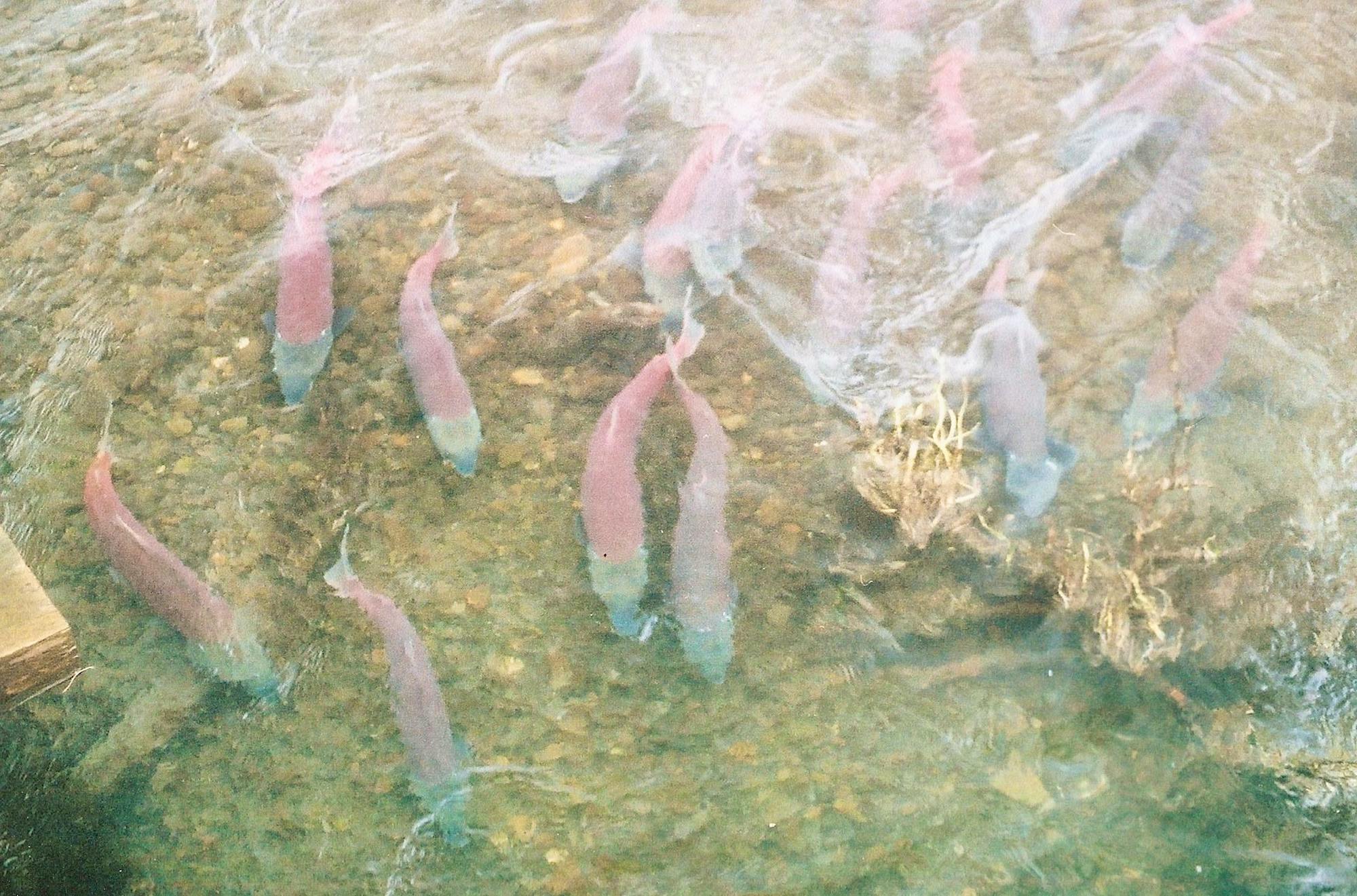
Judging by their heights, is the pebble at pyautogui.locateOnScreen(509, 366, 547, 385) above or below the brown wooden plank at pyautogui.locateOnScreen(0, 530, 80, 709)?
below

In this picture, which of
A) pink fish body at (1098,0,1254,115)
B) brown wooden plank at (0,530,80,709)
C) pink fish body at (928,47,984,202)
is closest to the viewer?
brown wooden plank at (0,530,80,709)

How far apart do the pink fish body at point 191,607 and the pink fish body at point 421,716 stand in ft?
1.01

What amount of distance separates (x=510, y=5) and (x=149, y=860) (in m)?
3.75

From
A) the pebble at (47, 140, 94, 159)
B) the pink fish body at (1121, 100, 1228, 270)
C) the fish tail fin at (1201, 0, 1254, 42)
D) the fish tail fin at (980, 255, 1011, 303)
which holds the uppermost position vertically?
the pebble at (47, 140, 94, 159)

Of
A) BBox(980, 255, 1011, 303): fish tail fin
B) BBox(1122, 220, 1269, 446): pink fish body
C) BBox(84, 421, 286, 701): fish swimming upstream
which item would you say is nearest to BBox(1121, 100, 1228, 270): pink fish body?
BBox(1122, 220, 1269, 446): pink fish body

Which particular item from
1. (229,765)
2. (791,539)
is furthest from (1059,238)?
(229,765)

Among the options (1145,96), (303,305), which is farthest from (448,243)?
(1145,96)

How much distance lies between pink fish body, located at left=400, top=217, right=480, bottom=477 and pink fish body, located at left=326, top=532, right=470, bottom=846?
499 mm

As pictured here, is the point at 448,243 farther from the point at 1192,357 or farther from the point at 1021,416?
the point at 1192,357

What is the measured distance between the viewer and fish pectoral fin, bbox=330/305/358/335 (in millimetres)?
3363

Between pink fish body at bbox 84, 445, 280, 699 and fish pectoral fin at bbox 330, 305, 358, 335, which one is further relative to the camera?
fish pectoral fin at bbox 330, 305, 358, 335

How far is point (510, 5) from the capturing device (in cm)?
457

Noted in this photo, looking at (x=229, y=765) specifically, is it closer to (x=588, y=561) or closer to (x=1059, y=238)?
(x=588, y=561)

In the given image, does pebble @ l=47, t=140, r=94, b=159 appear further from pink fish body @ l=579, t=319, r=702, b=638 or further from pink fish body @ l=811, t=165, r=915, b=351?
pink fish body @ l=811, t=165, r=915, b=351
